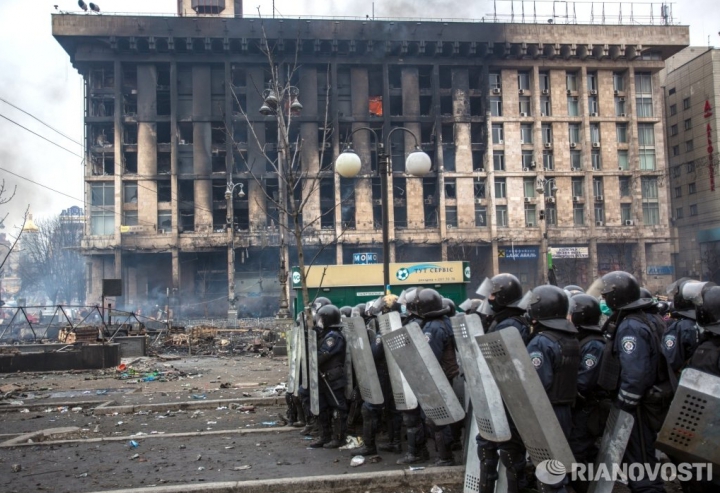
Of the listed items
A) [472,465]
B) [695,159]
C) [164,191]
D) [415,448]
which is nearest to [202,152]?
[164,191]

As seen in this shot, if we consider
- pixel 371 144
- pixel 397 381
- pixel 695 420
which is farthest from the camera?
pixel 371 144

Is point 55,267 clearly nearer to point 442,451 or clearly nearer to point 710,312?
point 442,451

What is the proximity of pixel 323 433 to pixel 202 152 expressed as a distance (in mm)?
47115

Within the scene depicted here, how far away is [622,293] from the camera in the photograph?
496 centimetres

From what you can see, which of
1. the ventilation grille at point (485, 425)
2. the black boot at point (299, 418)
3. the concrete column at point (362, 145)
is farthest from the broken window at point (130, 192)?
the ventilation grille at point (485, 425)

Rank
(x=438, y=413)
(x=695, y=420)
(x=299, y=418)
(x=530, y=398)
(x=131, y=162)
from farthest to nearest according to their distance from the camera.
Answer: (x=131, y=162) → (x=299, y=418) → (x=438, y=413) → (x=530, y=398) → (x=695, y=420)

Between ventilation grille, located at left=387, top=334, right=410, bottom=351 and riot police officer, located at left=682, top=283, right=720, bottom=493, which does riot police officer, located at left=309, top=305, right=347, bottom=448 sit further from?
riot police officer, located at left=682, top=283, right=720, bottom=493

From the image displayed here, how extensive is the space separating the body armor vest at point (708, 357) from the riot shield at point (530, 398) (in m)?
1.12

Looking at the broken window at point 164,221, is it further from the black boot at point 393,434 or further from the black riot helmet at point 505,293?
the black riot helmet at point 505,293

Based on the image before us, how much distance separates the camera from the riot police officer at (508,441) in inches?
182

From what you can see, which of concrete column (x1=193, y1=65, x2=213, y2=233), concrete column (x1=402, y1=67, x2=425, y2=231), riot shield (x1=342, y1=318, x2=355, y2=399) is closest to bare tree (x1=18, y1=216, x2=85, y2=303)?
concrete column (x1=193, y1=65, x2=213, y2=233)

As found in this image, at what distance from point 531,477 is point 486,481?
98cm

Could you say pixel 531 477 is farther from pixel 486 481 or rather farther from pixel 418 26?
pixel 418 26

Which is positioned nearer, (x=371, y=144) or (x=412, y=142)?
(x=412, y=142)
